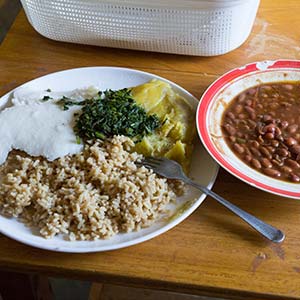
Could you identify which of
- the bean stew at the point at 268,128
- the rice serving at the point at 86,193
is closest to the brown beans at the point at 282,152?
the bean stew at the point at 268,128

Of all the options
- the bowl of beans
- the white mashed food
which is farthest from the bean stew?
the white mashed food

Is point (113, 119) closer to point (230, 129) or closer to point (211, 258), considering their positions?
point (230, 129)

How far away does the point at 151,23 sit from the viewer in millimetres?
1486

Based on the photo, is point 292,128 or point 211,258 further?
point 292,128

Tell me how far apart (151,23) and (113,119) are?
362 mm

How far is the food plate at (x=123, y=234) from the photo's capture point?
3.51ft

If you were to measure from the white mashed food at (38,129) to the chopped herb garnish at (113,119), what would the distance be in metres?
0.03

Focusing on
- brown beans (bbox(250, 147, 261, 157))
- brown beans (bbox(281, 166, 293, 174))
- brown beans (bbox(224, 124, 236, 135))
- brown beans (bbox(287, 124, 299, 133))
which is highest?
brown beans (bbox(224, 124, 236, 135))

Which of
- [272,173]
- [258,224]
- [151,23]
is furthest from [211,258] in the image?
[151,23]

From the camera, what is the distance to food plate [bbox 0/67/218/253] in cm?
107

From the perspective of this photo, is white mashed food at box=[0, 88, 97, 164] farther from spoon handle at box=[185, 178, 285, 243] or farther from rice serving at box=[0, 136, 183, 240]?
spoon handle at box=[185, 178, 285, 243]

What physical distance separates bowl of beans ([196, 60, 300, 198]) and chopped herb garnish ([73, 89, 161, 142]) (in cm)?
15

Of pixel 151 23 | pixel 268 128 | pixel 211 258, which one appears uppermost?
pixel 151 23

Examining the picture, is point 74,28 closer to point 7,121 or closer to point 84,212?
point 7,121
